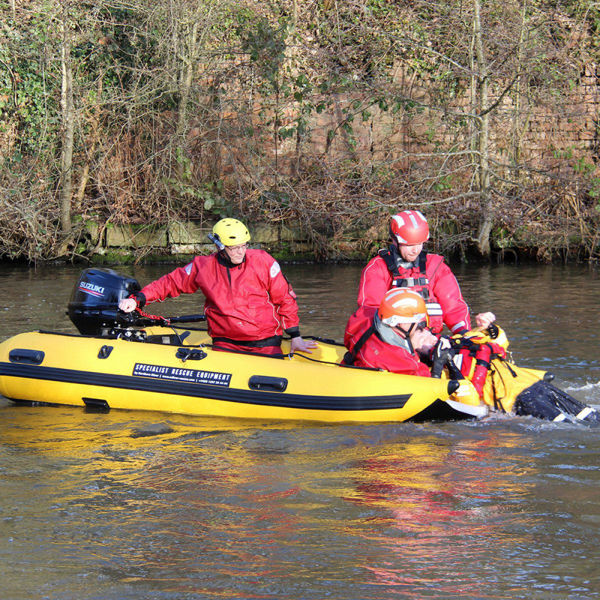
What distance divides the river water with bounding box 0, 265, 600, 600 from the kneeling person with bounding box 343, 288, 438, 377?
1.29ft

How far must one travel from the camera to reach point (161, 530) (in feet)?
13.3

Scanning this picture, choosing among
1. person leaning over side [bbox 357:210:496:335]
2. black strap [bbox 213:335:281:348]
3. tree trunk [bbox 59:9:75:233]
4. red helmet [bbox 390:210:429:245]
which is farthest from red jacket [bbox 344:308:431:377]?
tree trunk [bbox 59:9:75:233]

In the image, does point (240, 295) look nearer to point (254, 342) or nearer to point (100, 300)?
point (254, 342)

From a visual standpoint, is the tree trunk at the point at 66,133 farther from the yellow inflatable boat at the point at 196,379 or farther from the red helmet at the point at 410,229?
the red helmet at the point at 410,229

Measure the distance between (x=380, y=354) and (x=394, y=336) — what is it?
7.7 inches

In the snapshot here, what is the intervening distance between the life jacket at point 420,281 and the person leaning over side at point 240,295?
0.77m

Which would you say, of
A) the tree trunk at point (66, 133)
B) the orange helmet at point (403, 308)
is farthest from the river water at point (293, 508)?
the tree trunk at point (66, 133)

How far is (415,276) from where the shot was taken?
19.6ft

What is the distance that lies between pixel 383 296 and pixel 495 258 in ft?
30.0

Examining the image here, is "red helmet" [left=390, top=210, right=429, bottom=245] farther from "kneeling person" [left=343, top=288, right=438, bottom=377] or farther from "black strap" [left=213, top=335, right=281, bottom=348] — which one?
"black strap" [left=213, top=335, right=281, bottom=348]

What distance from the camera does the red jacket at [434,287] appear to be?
19.5 feet

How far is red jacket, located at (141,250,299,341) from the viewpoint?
249 inches

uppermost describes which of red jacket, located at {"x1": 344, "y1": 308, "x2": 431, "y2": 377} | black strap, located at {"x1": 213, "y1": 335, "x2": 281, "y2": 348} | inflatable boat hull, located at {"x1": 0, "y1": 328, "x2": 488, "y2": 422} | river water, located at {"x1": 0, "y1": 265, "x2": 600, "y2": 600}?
red jacket, located at {"x1": 344, "y1": 308, "x2": 431, "y2": 377}

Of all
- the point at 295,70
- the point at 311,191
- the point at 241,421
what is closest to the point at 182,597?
the point at 241,421
